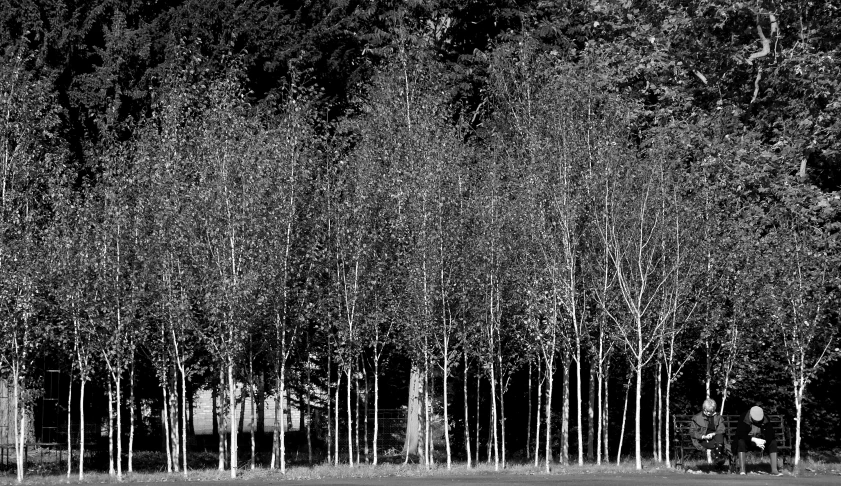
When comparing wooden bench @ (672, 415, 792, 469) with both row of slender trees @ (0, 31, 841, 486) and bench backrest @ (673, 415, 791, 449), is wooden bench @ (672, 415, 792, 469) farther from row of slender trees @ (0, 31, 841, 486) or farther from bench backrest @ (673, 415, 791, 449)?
row of slender trees @ (0, 31, 841, 486)

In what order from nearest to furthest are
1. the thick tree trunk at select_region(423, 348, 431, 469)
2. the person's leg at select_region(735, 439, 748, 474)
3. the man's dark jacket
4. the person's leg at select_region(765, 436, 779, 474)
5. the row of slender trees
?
the person's leg at select_region(735, 439, 748, 474) < the person's leg at select_region(765, 436, 779, 474) < the man's dark jacket < the row of slender trees < the thick tree trunk at select_region(423, 348, 431, 469)

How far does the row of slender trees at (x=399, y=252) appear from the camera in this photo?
971 inches

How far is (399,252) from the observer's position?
26766mm

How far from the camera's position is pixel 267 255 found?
81.0 feet

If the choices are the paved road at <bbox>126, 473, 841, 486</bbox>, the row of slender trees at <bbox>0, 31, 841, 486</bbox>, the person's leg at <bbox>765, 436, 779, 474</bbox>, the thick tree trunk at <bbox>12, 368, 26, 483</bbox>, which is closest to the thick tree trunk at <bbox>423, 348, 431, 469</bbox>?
the row of slender trees at <bbox>0, 31, 841, 486</bbox>

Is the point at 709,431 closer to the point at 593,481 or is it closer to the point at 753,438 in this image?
the point at 753,438

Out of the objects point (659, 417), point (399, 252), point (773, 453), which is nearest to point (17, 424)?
point (399, 252)

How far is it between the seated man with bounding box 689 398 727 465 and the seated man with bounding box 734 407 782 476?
32cm

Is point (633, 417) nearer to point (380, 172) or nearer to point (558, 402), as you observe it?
point (558, 402)

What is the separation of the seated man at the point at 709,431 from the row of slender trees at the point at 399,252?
50.7 inches

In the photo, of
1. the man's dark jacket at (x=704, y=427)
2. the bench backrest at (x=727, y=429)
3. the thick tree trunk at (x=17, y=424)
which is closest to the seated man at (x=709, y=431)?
the man's dark jacket at (x=704, y=427)

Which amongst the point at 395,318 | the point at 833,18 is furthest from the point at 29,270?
the point at 833,18

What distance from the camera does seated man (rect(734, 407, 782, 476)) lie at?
2250cm

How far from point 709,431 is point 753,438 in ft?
2.70
